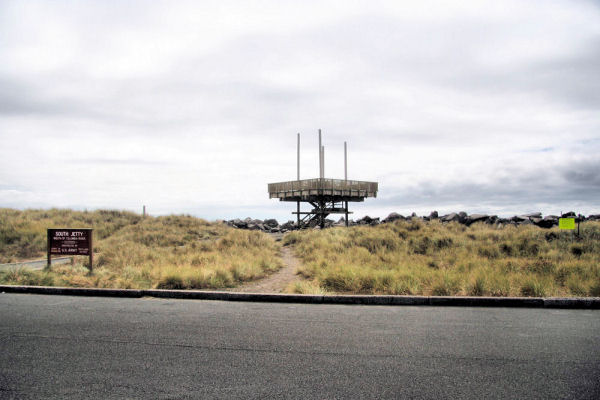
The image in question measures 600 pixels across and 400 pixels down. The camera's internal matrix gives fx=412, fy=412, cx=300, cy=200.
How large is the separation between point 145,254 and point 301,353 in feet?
43.0

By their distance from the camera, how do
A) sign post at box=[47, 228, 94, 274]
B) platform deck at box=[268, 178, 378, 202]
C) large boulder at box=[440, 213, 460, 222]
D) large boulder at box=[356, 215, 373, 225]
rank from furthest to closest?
large boulder at box=[356, 215, 373, 225], platform deck at box=[268, 178, 378, 202], large boulder at box=[440, 213, 460, 222], sign post at box=[47, 228, 94, 274]

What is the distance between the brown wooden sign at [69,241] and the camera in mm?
13789

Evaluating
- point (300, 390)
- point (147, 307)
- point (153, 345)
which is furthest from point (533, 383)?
point (147, 307)

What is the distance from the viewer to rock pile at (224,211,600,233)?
103 ft

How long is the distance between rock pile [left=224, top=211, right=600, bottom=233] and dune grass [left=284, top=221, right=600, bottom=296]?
888 cm

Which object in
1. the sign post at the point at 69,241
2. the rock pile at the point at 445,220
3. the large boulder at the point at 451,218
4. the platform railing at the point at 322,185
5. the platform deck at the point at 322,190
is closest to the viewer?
the sign post at the point at 69,241

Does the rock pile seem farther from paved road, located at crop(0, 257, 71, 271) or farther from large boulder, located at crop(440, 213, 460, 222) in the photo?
paved road, located at crop(0, 257, 71, 271)

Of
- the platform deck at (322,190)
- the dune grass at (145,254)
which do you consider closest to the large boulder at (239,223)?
the platform deck at (322,190)

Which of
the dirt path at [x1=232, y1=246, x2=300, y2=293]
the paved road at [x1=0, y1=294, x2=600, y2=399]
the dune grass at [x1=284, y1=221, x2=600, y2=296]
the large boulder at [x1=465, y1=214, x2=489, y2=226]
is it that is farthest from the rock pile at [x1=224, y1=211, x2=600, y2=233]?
the paved road at [x1=0, y1=294, x2=600, y2=399]

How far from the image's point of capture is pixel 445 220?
3538cm

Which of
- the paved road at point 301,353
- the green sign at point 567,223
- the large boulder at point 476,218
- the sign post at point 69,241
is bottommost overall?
the paved road at point 301,353

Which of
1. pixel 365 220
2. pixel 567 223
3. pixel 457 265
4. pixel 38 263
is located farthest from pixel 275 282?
pixel 365 220

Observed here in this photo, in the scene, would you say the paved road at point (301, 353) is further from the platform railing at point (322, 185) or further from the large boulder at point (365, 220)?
the large boulder at point (365, 220)

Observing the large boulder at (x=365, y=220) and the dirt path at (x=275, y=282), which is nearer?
the dirt path at (x=275, y=282)
